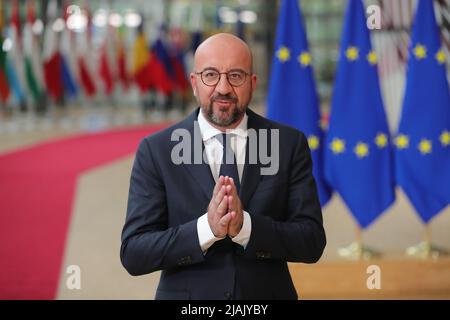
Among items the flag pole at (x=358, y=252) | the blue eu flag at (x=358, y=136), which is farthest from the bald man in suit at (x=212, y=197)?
the flag pole at (x=358, y=252)

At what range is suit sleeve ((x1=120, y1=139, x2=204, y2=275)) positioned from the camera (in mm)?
2139

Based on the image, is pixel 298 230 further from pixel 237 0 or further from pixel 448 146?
pixel 237 0

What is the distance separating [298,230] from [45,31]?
14.2 m

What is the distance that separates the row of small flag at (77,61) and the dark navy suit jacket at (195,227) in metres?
11.5

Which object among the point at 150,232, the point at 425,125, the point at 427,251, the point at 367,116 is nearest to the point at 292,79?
the point at 367,116

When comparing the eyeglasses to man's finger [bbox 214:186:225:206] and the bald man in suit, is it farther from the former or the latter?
man's finger [bbox 214:186:225:206]

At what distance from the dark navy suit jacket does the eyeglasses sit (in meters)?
0.19

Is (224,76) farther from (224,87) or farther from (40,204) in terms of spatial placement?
(40,204)

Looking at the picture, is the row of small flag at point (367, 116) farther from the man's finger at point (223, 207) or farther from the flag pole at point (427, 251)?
the man's finger at point (223, 207)

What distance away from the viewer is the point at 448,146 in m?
5.28

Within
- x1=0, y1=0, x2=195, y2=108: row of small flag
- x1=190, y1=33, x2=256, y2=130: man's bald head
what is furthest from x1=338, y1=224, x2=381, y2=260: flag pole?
x1=0, y1=0, x2=195, y2=108: row of small flag

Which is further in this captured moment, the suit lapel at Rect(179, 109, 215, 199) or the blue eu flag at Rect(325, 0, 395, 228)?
the blue eu flag at Rect(325, 0, 395, 228)

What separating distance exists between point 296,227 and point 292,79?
10.5 feet
